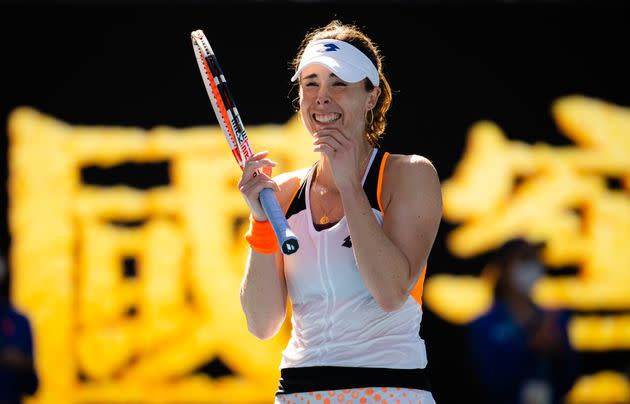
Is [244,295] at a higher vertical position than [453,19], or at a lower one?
lower

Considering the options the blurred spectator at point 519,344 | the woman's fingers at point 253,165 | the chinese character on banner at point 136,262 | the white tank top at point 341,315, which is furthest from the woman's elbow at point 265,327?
the chinese character on banner at point 136,262

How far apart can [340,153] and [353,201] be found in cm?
12

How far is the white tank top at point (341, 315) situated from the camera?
2152 mm

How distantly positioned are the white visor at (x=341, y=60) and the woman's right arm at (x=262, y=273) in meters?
0.23

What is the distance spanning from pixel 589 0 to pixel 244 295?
4.21m

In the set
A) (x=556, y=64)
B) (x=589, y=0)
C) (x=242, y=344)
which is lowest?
(x=242, y=344)

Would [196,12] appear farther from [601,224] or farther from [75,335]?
[601,224]

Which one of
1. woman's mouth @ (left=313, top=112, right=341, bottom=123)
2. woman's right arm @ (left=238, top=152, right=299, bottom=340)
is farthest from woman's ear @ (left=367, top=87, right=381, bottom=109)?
woman's right arm @ (left=238, top=152, right=299, bottom=340)

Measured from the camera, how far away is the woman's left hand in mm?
2180

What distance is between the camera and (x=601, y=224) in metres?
5.91

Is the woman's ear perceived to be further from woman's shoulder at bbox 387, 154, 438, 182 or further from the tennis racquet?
the tennis racquet

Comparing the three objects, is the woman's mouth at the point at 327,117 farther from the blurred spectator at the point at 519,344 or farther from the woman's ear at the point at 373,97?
the blurred spectator at the point at 519,344

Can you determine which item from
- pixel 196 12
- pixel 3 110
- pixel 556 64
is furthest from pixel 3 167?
pixel 556 64

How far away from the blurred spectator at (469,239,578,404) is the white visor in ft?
7.76
